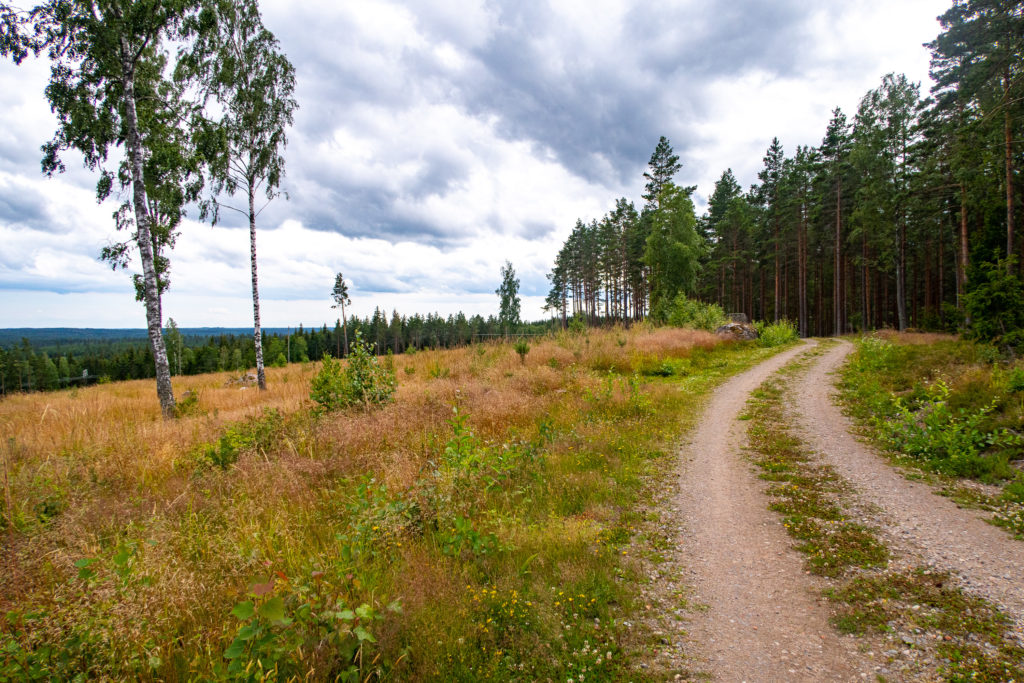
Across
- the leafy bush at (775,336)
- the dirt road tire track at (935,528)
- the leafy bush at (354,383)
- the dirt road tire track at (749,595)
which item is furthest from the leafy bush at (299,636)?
the leafy bush at (775,336)

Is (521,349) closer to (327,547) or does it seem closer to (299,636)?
(327,547)

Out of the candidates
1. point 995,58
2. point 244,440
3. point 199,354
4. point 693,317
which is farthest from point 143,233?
point 199,354

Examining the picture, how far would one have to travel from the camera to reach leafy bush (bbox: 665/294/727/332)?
24159mm

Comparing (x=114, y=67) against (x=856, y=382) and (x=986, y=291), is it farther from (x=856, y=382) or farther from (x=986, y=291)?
(x=986, y=291)

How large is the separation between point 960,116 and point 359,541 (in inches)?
1245

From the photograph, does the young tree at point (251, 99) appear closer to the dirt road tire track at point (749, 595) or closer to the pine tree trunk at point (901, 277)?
the dirt road tire track at point (749, 595)

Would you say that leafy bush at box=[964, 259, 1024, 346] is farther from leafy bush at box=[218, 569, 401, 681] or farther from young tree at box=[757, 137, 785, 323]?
young tree at box=[757, 137, 785, 323]

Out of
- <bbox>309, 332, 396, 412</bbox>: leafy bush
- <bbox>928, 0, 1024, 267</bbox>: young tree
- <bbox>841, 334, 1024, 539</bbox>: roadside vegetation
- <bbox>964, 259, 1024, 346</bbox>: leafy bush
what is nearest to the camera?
<bbox>841, 334, 1024, 539</bbox>: roadside vegetation

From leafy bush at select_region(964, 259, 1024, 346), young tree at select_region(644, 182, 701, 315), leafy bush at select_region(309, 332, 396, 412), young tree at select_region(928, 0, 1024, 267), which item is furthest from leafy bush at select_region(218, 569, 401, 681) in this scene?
young tree at select_region(644, 182, 701, 315)

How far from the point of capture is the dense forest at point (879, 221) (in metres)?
14.2

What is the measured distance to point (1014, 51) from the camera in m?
12.8

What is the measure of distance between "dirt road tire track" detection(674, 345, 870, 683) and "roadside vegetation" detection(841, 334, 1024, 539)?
2310mm

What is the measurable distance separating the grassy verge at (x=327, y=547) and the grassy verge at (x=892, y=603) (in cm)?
163

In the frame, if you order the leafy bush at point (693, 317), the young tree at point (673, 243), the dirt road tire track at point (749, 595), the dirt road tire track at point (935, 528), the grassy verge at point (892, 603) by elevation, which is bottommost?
the dirt road tire track at point (749, 595)
